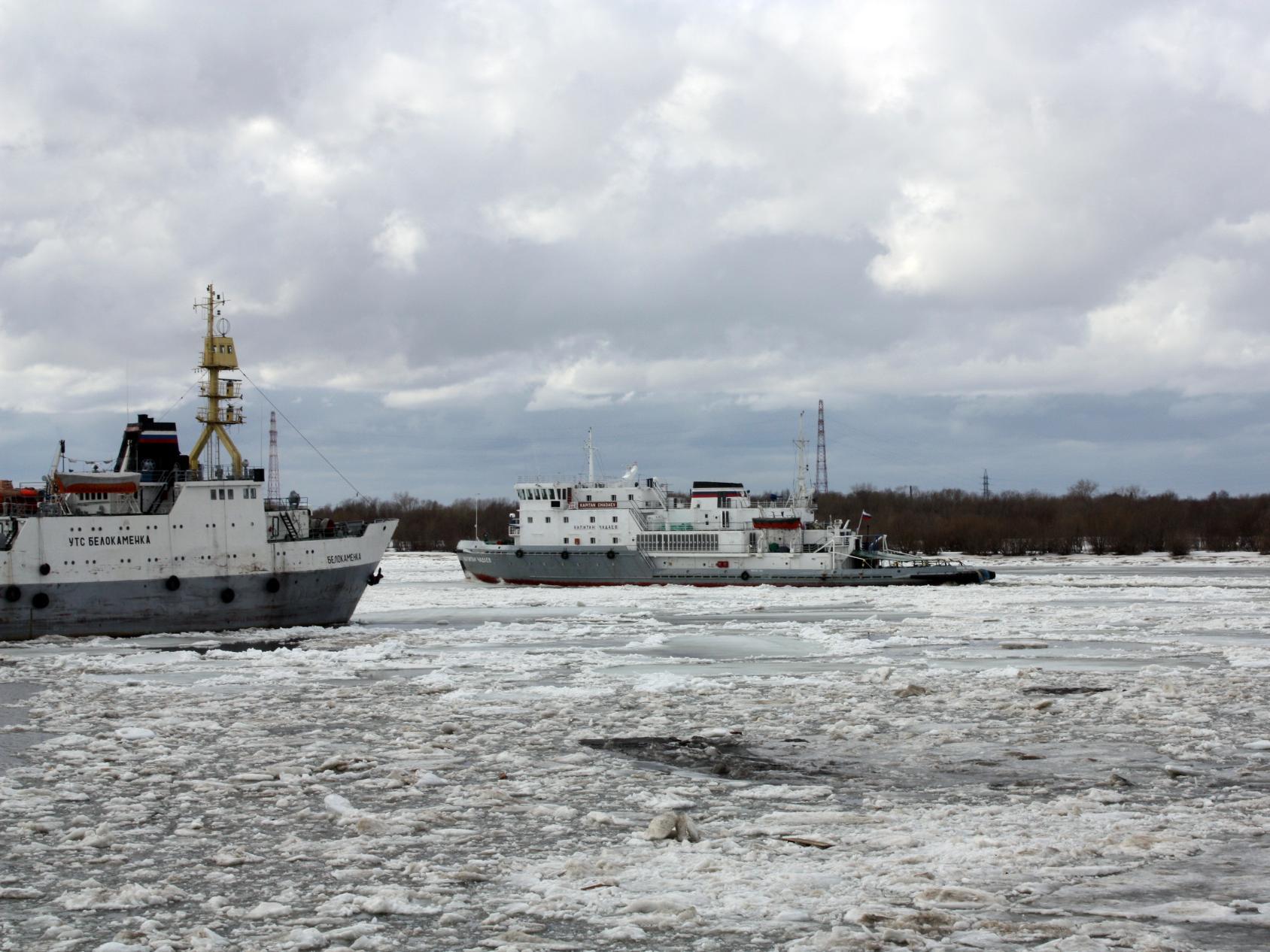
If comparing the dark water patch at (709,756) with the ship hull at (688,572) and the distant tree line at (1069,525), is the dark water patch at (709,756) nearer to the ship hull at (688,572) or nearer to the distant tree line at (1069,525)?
the ship hull at (688,572)

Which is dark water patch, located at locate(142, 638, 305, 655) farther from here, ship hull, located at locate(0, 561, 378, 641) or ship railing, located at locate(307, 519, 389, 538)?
ship railing, located at locate(307, 519, 389, 538)

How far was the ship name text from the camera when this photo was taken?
29.4 m

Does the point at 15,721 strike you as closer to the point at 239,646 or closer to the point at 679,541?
the point at 239,646

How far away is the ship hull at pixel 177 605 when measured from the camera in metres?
29.3

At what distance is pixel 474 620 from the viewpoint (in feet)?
121

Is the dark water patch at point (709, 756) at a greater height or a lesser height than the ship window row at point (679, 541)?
lesser

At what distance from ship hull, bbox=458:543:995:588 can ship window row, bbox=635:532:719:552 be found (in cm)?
68

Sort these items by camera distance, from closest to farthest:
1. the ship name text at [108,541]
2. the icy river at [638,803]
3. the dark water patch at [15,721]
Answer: the icy river at [638,803] → the dark water patch at [15,721] → the ship name text at [108,541]

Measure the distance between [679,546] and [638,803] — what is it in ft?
156

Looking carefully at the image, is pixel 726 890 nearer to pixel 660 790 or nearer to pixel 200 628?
pixel 660 790

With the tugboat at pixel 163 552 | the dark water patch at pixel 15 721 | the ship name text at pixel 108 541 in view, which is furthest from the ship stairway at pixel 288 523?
the dark water patch at pixel 15 721

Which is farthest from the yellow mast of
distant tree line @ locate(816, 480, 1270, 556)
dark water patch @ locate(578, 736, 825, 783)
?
distant tree line @ locate(816, 480, 1270, 556)

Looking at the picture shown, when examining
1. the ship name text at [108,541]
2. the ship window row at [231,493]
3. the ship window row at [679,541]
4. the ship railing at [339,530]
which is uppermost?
the ship window row at [231,493]

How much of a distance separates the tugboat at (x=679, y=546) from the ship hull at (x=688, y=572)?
5 centimetres
